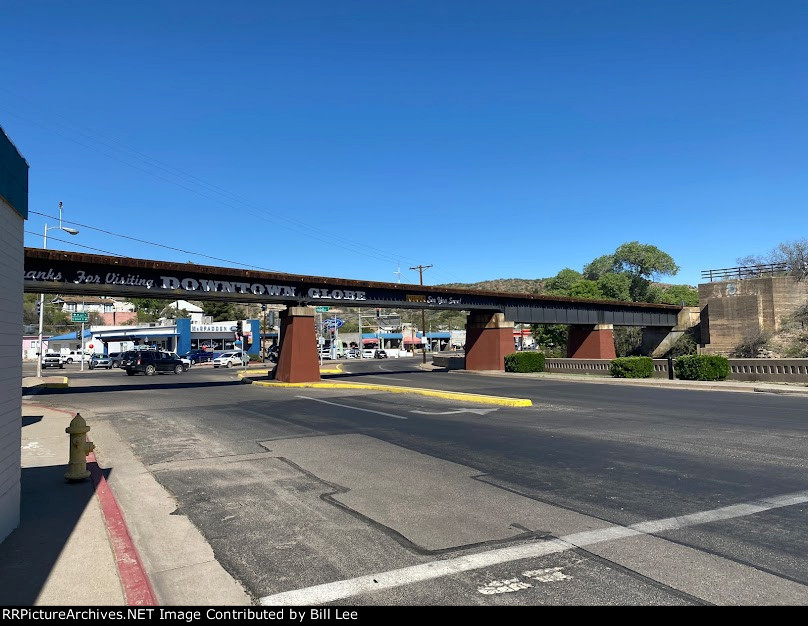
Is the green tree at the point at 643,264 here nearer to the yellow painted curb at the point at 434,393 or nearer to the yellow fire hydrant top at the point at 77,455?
the yellow painted curb at the point at 434,393

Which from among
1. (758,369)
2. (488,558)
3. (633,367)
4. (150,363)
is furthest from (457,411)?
(150,363)

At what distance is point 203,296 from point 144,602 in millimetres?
25118

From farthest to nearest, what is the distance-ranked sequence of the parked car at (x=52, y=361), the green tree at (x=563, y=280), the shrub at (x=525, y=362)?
1. the green tree at (x=563, y=280)
2. the parked car at (x=52, y=361)
3. the shrub at (x=525, y=362)

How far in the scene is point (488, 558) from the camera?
17.9 ft

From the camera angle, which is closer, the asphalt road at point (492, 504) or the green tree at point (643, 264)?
the asphalt road at point (492, 504)

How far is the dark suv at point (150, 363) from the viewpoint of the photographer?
44219 mm

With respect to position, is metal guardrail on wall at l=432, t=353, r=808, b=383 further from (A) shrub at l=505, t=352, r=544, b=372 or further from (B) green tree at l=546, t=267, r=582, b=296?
(B) green tree at l=546, t=267, r=582, b=296

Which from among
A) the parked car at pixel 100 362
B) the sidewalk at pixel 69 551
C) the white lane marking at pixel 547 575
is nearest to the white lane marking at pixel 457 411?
the sidewalk at pixel 69 551

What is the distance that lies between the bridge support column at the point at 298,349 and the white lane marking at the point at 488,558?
83.2 ft

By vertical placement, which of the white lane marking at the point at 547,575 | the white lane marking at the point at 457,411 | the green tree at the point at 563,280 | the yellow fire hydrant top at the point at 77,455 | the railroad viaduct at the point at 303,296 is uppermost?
the green tree at the point at 563,280

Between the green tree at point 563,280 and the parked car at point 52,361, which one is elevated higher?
the green tree at point 563,280

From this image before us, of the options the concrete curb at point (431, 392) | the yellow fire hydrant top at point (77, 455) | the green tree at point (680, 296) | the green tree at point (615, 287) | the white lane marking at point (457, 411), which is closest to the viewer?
the yellow fire hydrant top at point (77, 455)

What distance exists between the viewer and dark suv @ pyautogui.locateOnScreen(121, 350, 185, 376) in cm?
4422

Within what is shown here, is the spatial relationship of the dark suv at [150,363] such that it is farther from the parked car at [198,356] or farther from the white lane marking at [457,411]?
the white lane marking at [457,411]
